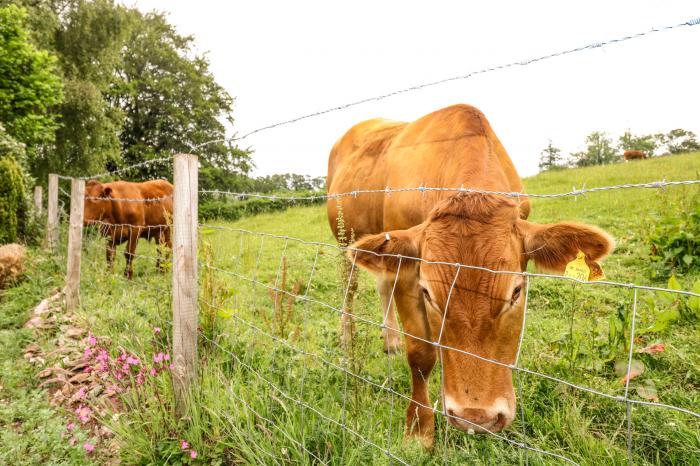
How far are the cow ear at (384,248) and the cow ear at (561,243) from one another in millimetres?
519

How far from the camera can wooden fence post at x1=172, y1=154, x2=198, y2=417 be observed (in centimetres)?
280

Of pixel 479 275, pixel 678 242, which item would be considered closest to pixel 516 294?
pixel 479 275

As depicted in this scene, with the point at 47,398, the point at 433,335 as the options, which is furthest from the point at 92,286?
the point at 433,335

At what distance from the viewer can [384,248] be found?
2.31 m

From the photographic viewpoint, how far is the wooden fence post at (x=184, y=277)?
110 inches

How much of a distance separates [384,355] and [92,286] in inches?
141

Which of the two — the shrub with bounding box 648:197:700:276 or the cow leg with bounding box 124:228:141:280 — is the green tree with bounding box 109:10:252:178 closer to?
the cow leg with bounding box 124:228:141:280

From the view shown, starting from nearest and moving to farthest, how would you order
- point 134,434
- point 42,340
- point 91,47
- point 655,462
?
point 655,462 → point 134,434 → point 42,340 → point 91,47

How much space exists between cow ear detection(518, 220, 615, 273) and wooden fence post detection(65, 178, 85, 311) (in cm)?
474

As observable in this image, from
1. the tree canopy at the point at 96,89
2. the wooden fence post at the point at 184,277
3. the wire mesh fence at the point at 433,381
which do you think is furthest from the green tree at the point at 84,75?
the wooden fence post at the point at 184,277

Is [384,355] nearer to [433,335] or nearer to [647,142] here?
[433,335]

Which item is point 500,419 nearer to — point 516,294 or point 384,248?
point 516,294

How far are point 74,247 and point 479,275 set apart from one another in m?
4.80

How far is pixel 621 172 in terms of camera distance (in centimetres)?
1597
